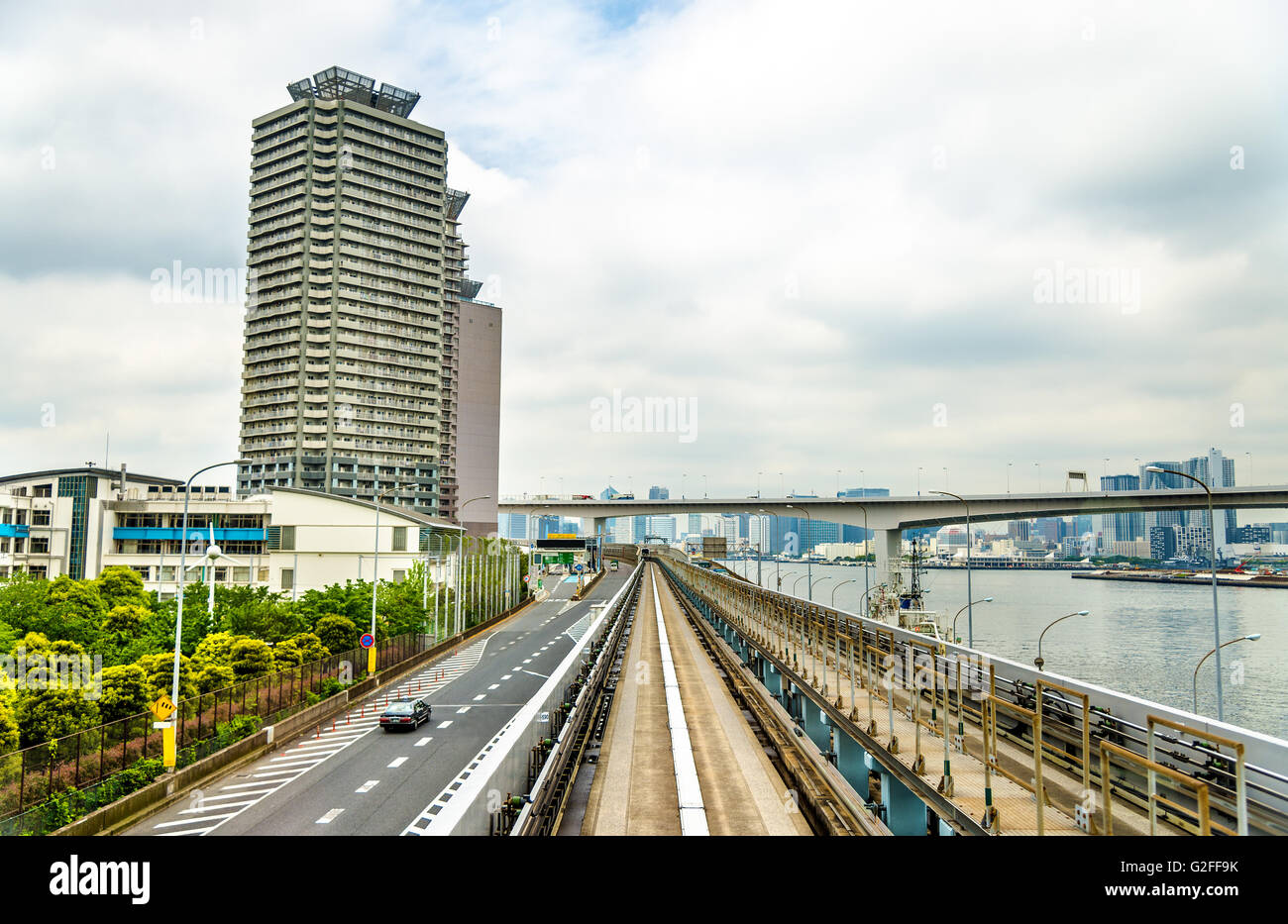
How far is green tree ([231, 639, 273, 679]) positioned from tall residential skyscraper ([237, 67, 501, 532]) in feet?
280

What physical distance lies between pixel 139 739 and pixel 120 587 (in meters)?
23.2

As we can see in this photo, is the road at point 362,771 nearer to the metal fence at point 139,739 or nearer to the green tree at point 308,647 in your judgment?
the metal fence at point 139,739

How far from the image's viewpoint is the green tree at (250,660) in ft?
83.9

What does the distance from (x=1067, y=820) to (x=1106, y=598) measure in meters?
109

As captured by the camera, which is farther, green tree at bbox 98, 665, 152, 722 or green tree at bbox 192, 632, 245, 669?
green tree at bbox 192, 632, 245, 669

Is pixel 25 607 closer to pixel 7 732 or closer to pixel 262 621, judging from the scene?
pixel 262 621

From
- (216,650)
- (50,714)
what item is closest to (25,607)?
(216,650)

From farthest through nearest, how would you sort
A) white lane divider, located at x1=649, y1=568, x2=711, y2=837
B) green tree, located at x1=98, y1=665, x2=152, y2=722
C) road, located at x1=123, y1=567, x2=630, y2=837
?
green tree, located at x1=98, y1=665, x2=152, y2=722 → road, located at x1=123, y1=567, x2=630, y2=837 → white lane divider, located at x1=649, y1=568, x2=711, y2=837

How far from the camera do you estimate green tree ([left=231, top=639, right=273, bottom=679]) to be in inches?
1007

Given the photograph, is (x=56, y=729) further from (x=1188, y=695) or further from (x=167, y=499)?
(x=167, y=499)

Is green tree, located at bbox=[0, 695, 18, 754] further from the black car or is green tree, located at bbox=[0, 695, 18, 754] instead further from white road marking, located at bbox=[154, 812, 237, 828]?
the black car

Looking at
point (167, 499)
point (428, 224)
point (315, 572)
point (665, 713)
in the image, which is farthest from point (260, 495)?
point (428, 224)

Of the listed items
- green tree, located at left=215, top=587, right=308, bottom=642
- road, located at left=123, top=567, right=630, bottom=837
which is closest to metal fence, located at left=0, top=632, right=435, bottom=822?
road, located at left=123, top=567, right=630, bottom=837

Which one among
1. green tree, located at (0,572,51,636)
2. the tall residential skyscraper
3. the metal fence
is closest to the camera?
the metal fence
